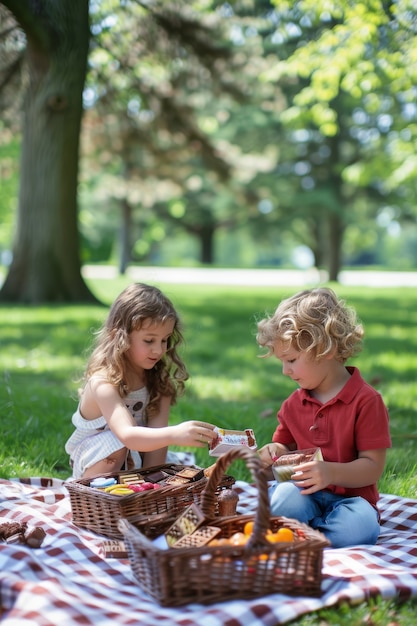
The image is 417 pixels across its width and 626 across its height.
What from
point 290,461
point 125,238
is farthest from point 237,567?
point 125,238

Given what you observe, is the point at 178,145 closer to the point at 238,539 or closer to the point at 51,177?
the point at 51,177

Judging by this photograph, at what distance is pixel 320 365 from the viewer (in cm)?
337

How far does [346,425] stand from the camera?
3268 millimetres

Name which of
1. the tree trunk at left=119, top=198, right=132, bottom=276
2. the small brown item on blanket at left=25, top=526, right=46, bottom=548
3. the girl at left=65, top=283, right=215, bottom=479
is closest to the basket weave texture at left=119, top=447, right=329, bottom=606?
the small brown item on blanket at left=25, top=526, right=46, bottom=548

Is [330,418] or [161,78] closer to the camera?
[330,418]

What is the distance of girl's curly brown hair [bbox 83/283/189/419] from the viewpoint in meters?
3.71

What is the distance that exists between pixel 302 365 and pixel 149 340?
78 centimetres

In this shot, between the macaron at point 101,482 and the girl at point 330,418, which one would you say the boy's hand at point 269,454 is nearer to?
the girl at point 330,418

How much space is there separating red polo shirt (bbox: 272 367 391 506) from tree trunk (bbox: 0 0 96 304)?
875cm

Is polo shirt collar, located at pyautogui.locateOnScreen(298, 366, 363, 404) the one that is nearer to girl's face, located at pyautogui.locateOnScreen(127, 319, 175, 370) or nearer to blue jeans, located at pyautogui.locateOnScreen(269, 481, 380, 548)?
blue jeans, located at pyautogui.locateOnScreen(269, 481, 380, 548)

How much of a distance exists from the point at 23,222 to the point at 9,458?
8101mm

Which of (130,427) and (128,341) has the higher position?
(128,341)

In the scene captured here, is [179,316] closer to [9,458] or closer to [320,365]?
[320,365]

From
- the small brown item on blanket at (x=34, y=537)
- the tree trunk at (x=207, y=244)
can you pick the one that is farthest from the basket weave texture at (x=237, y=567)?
the tree trunk at (x=207, y=244)
